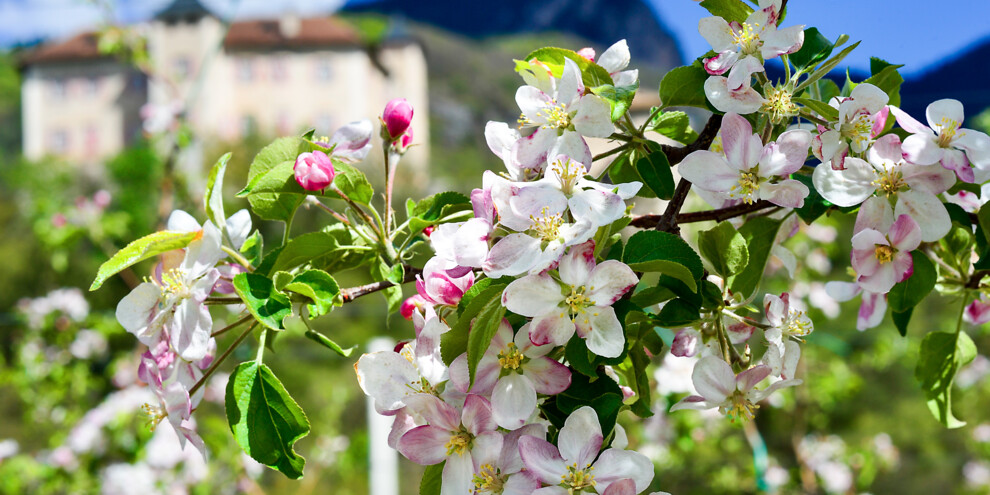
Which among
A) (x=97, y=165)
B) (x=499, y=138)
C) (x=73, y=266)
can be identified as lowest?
(x=97, y=165)

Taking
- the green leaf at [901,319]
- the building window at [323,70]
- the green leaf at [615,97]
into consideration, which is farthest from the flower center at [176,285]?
the building window at [323,70]

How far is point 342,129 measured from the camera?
0.58 m

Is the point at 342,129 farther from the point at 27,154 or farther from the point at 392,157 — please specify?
the point at 27,154

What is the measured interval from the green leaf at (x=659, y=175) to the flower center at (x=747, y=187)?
45 mm

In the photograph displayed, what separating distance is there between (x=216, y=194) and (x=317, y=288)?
0.32ft

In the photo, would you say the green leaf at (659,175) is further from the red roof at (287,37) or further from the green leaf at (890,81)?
the red roof at (287,37)

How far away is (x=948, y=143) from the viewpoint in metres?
0.49

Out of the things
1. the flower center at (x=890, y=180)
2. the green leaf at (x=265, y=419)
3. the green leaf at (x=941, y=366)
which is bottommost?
the green leaf at (x=941, y=366)

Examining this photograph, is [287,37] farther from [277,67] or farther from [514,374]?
[514,374]

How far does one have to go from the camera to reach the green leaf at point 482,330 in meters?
0.40

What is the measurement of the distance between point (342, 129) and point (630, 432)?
213cm

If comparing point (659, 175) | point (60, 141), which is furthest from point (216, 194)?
point (60, 141)

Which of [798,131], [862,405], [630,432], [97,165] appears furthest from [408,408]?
[97,165]

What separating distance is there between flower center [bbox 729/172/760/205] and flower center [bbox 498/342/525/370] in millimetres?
151
